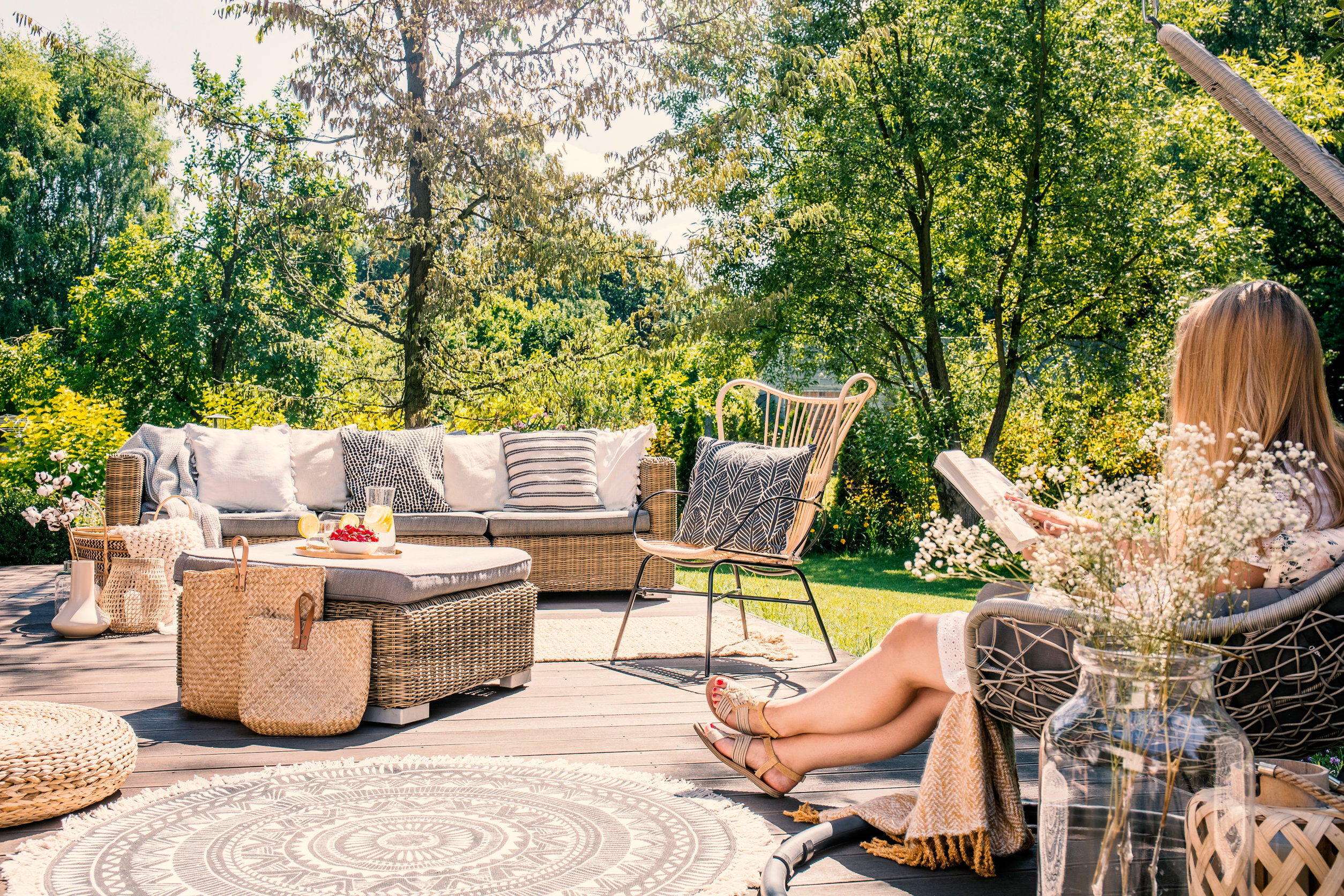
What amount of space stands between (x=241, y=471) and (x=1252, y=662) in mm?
4754

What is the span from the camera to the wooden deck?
6.03 feet

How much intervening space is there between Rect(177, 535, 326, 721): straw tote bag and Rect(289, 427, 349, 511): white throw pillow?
93.5 inches

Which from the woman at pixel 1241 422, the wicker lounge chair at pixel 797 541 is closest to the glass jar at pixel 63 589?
the wicker lounge chair at pixel 797 541

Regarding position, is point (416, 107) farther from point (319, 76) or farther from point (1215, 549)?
point (1215, 549)

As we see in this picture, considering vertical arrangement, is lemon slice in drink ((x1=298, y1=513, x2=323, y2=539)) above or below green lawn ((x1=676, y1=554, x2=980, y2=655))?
above

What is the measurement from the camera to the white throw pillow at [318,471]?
5176 millimetres

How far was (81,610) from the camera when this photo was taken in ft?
12.8

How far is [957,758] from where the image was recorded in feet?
5.84

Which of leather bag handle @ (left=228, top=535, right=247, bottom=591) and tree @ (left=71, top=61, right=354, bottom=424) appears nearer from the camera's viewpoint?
leather bag handle @ (left=228, top=535, right=247, bottom=591)

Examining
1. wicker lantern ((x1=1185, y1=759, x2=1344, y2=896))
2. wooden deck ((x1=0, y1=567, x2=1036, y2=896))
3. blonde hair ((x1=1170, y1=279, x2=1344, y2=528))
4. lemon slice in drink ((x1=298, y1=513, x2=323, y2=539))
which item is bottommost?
wooden deck ((x1=0, y1=567, x2=1036, y2=896))

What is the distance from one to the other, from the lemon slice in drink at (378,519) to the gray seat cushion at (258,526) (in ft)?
6.25

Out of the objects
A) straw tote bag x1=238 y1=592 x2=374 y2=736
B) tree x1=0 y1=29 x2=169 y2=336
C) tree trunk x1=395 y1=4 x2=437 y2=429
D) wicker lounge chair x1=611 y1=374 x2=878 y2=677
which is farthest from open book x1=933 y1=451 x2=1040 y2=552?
tree x1=0 y1=29 x2=169 y2=336

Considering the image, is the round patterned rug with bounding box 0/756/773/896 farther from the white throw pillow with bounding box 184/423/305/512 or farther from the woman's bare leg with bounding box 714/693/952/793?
the white throw pillow with bounding box 184/423/305/512

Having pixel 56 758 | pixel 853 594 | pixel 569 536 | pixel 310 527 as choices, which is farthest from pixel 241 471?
pixel 853 594
